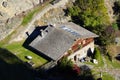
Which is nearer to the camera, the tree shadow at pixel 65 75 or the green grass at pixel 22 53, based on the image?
the tree shadow at pixel 65 75

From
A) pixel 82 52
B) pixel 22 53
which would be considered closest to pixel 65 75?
pixel 82 52

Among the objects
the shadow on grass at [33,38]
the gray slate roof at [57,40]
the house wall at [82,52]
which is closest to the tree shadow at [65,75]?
the gray slate roof at [57,40]

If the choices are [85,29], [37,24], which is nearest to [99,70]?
[85,29]

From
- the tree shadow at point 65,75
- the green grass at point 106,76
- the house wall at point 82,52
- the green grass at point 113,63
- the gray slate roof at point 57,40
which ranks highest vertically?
the gray slate roof at point 57,40

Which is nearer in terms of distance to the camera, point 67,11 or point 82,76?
point 82,76

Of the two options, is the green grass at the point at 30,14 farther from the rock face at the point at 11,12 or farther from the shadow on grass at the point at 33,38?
the shadow on grass at the point at 33,38

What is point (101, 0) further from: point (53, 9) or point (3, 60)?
point (3, 60)
